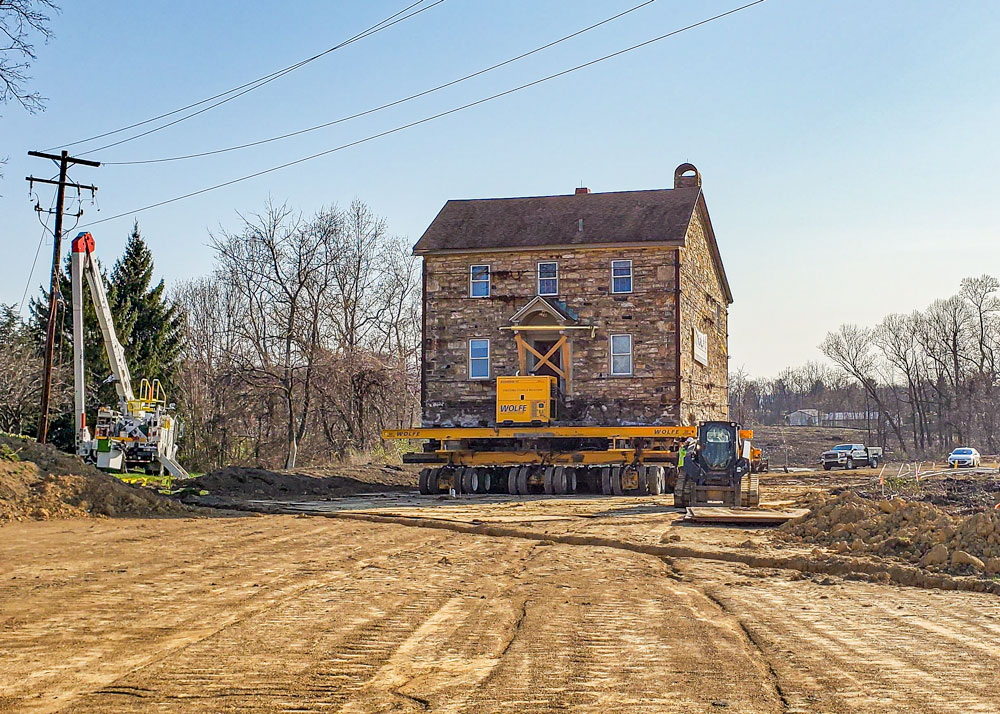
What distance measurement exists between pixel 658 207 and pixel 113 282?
29.2m

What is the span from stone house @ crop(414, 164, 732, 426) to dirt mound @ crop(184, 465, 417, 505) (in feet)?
12.4

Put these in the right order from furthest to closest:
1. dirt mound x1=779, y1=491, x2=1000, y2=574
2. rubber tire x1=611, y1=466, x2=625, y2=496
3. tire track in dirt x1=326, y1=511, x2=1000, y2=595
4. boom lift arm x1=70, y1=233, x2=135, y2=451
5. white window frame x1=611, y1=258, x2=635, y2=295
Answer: white window frame x1=611, y1=258, x2=635, y2=295 → rubber tire x1=611, y1=466, x2=625, y2=496 → boom lift arm x1=70, y1=233, x2=135, y2=451 → dirt mound x1=779, y1=491, x2=1000, y2=574 → tire track in dirt x1=326, y1=511, x2=1000, y2=595

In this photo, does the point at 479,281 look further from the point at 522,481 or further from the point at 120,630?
the point at 120,630

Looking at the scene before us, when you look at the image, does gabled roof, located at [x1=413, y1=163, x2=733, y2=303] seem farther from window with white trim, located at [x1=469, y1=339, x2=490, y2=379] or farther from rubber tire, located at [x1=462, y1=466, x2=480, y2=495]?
rubber tire, located at [x1=462, y1=466, x2=480, y2=495]

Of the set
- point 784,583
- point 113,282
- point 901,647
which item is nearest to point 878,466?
point 113,282

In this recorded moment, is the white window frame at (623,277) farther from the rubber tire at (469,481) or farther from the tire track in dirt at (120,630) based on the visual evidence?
the tire track in dirt at (120,630)

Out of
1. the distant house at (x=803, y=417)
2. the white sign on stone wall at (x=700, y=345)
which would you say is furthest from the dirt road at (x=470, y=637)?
the distant house at (x=803, y=417)

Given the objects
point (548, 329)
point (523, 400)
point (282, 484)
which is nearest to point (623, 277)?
point (548, 329)

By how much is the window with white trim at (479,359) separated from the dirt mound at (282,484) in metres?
5.04

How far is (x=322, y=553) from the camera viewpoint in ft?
48.7

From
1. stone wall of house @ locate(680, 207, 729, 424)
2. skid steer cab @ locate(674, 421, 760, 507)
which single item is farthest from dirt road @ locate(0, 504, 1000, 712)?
stone wall of house @ locate(680, 207, 729, 424)

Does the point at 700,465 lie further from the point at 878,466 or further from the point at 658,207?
the point at 878,466

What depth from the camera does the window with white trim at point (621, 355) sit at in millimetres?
35594

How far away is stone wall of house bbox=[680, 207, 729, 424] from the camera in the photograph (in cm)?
3662
